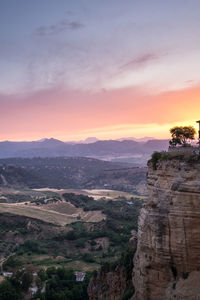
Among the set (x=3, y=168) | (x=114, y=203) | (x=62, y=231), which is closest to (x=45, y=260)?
(x=62, y=231)

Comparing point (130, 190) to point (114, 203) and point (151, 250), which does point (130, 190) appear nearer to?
point (114, 203)

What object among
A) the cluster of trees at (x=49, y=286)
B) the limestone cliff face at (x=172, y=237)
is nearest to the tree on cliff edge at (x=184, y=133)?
the limestone cliff face at (x=172, y=237)

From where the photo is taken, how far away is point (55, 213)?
85875 mm

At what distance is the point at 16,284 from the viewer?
115ft

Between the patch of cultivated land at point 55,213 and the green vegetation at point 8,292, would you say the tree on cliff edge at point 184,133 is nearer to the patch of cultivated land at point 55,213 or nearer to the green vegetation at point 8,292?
the green vegetation at point 8,292

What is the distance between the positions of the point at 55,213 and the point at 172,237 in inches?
2937

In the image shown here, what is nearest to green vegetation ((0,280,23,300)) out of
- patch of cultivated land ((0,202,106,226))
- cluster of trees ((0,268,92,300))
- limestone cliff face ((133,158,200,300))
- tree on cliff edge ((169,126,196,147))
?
cluster of trees ((0,268,92,300))

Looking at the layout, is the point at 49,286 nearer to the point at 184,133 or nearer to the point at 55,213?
the point at 184,133

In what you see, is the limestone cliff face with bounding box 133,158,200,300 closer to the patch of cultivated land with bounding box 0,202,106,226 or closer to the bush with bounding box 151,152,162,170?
the bush with bounding box 151,152,162,170

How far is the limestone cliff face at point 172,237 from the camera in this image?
13578 millimetres

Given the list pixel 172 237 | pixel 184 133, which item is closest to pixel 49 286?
pixel 184 133

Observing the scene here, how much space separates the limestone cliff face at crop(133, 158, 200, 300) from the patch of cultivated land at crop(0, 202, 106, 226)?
6226cm

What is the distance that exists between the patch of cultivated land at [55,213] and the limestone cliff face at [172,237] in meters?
62.3

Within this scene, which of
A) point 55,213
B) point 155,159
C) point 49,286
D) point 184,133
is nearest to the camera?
point 155,159
